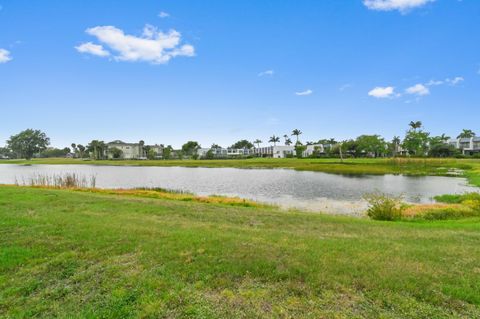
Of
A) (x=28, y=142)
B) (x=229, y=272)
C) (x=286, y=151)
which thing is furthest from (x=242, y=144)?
(x=229, y=272)

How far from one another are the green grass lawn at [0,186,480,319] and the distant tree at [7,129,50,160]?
156 metres

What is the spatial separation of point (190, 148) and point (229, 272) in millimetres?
118099

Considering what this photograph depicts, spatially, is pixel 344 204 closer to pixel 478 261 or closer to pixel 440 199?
pixel 440 199

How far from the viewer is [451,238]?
775 centimetres

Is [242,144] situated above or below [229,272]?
above

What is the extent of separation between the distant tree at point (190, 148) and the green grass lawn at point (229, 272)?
4416 inches

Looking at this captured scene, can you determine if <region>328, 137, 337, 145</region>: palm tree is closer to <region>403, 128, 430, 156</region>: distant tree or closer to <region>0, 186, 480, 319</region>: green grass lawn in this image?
<region>403, 128, 430, 156</region>: distant tree

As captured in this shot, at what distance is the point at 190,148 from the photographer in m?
121

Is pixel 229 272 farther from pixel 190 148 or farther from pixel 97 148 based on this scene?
pixel 97 148

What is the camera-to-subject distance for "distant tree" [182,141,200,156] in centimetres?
11925

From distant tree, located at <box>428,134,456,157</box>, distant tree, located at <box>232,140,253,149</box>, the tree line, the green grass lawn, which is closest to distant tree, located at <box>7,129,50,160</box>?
the tree line

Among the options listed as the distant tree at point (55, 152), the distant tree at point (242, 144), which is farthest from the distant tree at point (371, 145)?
the distant tree at point (55, 152)

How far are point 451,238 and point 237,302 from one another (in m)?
7.21

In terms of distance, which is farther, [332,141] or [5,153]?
[5,153]
